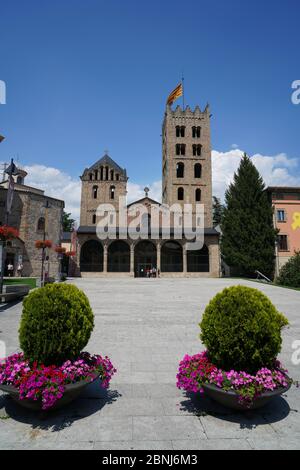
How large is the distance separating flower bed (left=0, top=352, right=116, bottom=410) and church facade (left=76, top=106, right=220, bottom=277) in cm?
3628

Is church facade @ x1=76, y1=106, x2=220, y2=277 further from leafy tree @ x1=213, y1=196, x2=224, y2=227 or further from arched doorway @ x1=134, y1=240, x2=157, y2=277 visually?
leafy tree @ x1=213, y1=196, x2=224, y2=227

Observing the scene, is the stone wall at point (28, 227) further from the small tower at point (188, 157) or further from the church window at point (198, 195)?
the church window at point (198, 195)

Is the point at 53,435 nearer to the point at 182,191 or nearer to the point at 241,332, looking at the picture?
the point at 241,332

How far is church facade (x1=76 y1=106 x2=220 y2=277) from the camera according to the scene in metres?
41.3

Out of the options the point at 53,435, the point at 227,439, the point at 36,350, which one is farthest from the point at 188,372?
the point at 36,350

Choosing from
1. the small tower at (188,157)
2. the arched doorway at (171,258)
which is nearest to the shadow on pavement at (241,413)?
the arched doorway at (171,258)

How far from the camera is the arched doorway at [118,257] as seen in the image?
41406mm

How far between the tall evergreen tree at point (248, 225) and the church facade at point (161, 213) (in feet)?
11.4

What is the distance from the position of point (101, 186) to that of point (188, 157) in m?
16.1

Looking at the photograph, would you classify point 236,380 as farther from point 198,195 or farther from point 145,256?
point 198,195

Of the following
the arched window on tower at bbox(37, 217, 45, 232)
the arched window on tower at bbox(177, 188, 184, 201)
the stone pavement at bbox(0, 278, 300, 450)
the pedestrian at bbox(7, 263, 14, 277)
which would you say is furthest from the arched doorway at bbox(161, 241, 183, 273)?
the stone pavement at bbox(0, 278, 300, 450)

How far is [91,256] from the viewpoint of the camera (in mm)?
41250

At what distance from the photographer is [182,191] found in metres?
48.2
